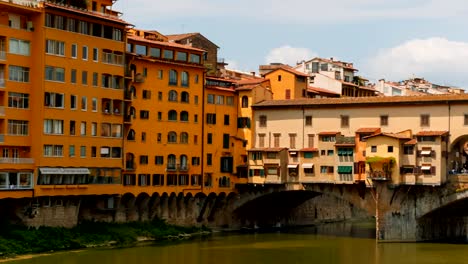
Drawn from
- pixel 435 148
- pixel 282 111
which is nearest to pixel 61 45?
pixel 282 111

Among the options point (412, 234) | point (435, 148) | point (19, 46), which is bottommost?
point (412, 234)

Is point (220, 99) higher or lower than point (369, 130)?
higher

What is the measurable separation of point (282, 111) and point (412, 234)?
13.1 meters

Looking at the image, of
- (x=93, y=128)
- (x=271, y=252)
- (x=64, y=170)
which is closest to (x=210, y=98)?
(x=93, y=128)

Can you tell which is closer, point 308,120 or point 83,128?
point 83,128

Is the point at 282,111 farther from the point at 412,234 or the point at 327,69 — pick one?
the point at 327,69

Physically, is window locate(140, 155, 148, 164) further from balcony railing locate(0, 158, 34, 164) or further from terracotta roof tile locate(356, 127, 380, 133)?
terracotta roof tile locate(356, 127, 380, 133)

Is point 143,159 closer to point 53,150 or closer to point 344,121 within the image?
point 53,150

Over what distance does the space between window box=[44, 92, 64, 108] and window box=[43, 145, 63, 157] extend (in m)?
2.41

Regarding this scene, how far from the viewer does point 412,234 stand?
54.6 m

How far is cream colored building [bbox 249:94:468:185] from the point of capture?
2104 inches

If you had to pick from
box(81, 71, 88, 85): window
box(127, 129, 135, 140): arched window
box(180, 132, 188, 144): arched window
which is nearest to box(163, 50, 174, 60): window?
box(180, 132, 188, 144): arched window

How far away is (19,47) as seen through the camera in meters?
48.0

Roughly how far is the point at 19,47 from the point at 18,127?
460 cm
